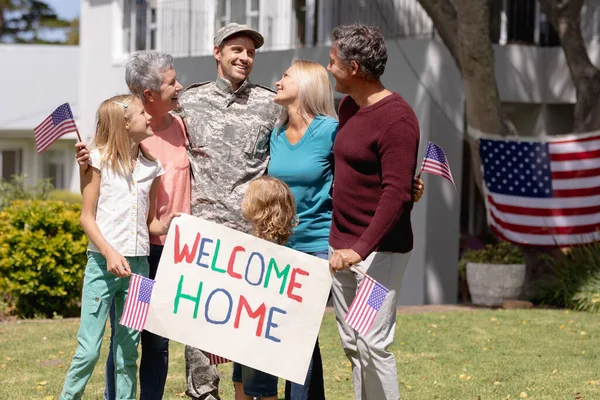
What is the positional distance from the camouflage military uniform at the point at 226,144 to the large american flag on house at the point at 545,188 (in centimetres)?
696

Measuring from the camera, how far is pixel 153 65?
5.66 metres

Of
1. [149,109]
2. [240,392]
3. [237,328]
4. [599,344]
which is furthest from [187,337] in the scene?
[599,344]

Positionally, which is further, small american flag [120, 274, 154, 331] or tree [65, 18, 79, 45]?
tree [65, 18, 79, 45]

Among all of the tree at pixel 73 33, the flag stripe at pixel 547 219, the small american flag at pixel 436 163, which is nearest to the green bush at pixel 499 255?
the flag stripe at pixel 547 219

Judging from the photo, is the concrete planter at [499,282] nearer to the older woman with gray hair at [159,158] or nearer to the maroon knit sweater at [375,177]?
the older woman with gray hair at [159,158]

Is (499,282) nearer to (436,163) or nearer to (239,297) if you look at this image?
(436,163)

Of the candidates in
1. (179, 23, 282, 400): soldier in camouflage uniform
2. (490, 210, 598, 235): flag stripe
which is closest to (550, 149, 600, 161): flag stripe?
(490, 210, 598, 235): flag stripe

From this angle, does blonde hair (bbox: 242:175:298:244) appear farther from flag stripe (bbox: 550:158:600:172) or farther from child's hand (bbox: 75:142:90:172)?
flag stripe (bbox: 550:158:600:172)

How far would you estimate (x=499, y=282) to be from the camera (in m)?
13.3

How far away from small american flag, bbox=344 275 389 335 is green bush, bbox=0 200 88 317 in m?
6.72

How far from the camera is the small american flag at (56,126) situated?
566 cm

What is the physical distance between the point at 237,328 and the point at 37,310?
6.68 m

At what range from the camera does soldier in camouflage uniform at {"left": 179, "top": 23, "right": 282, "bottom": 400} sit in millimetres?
5914

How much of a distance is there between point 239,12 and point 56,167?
15.1 meters
